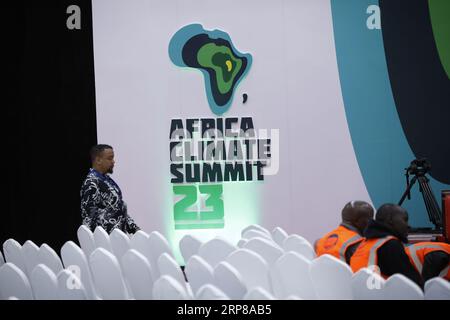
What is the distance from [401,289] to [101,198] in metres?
2.89

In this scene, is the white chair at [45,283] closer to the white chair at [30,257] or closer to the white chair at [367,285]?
the white chair at [30,257]

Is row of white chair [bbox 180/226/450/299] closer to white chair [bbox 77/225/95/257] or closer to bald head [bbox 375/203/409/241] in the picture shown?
bald head [bbox 375/203/409/241]

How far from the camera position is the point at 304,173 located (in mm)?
7250

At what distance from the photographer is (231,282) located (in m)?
3.14

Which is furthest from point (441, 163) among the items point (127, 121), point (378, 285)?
point (378, 285)

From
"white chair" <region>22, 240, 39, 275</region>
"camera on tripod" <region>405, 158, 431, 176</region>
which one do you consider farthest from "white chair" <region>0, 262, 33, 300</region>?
"camera on tripod" <region>405, 158, 431, 176</region>

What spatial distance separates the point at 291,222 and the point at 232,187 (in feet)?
2.36

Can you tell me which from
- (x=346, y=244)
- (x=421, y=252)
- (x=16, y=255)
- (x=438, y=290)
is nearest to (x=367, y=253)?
(x=346, y=244)

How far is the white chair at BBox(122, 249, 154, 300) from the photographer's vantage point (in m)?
3.56

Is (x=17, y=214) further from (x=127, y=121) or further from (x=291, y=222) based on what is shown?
(x=291, y=222)

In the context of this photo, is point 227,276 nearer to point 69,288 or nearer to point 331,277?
point 331,277

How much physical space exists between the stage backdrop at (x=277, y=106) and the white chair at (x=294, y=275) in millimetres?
3813

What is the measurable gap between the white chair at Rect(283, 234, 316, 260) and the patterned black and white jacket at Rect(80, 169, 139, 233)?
59.2 inches

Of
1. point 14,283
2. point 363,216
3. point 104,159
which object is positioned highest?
point 104,159
